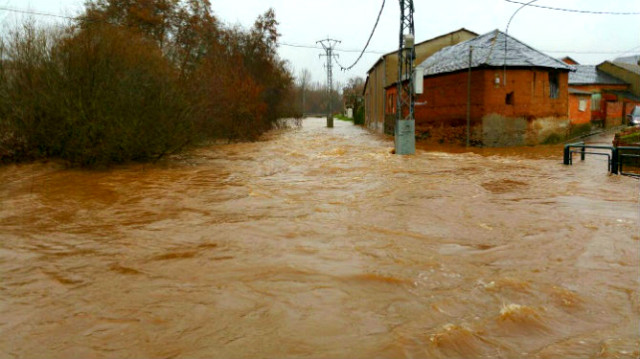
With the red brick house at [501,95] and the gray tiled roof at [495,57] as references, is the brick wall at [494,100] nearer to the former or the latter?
the red brick house at [501,95]

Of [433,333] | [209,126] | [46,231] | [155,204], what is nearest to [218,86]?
[209,126]

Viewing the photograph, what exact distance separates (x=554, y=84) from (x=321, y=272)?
933 inches

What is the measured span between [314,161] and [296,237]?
36.4 ft

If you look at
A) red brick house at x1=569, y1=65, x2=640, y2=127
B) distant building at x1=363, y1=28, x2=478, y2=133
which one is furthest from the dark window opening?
red brick house at x1=569, y1=65, x2=640, y2=127

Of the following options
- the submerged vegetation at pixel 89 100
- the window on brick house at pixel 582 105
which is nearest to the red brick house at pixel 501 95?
the window on brick house at pixel 582 105

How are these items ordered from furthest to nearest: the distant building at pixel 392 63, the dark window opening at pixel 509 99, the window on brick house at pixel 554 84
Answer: the distant building at pixel 392 63
the window on brick house at pixel 554 84
the dark window opening at pixel 509 99

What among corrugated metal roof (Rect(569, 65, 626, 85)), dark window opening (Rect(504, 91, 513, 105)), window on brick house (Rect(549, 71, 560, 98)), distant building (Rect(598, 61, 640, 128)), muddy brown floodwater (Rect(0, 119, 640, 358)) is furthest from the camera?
corrugated metal roof (Rect(569, 65, 626, 85))

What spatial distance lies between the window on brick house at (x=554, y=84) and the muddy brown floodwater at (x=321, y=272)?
48.8ft

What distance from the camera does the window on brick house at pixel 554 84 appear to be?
24.9 m

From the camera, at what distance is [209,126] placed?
70.6 ft

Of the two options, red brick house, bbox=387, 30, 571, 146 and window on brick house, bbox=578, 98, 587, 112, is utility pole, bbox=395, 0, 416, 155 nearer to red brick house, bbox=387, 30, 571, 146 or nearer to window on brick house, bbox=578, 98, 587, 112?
red brick house, bbox=387, 30, 571, 146

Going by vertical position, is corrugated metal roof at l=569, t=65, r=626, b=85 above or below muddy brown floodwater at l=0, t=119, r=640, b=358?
above

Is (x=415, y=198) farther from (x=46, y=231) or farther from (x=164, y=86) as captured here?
(x=164, y=86)

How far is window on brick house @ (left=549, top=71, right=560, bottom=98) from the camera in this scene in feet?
81.8
